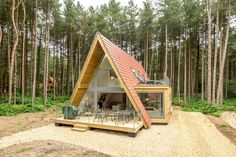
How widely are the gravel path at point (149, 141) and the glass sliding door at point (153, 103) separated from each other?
165 centimetres

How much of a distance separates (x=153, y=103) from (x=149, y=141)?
12.8 ft

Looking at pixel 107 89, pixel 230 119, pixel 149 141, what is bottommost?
pixel 230 119

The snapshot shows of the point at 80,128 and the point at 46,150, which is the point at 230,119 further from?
the point at 46,150

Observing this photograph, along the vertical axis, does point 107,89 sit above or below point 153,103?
above

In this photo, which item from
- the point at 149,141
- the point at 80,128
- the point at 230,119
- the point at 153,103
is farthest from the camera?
the point at 230,119

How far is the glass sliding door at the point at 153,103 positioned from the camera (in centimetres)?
991

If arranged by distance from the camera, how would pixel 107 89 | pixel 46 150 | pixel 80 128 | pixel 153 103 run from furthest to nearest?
pixel 153 103, pixel 107 89, pixel 80 128, pixel 46 150

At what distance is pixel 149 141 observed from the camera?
21.6 ft

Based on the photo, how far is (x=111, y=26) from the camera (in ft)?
71.8

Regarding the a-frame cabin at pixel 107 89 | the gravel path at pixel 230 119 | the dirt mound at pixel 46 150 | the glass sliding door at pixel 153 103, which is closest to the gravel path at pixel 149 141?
the dirt mound at pixel 46 150

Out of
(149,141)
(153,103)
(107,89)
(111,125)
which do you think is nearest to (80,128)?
(111,125)

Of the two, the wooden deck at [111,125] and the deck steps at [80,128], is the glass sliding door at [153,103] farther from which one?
the deck steps at [80,128]

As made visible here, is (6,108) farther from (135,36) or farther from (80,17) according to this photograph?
(135,36)

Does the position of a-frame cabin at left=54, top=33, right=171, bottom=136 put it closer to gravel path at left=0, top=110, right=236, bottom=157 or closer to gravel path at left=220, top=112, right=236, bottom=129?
gravel path at left=0, top=110, right=236, bottom=157
